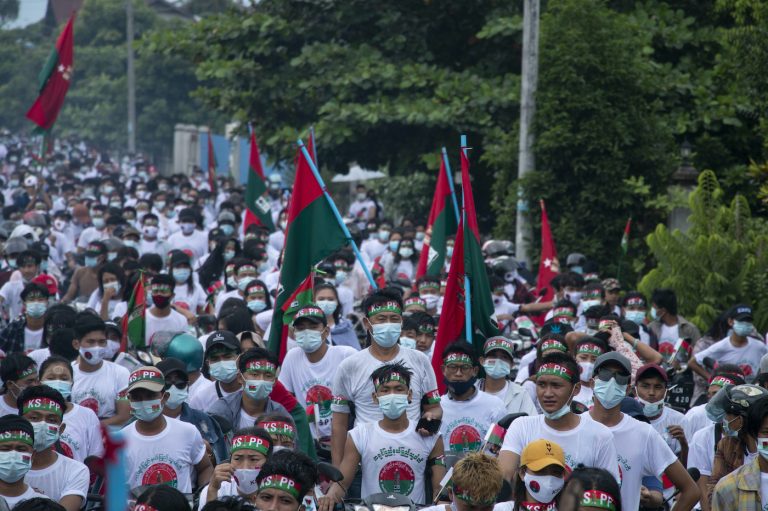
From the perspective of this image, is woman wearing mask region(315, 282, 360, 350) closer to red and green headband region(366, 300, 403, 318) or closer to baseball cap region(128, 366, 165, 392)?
red and green headband region(366, 300, 403, 318)

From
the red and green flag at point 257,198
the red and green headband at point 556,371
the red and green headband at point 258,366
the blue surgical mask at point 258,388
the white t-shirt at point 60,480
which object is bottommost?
the white t-shirt at point 60,480

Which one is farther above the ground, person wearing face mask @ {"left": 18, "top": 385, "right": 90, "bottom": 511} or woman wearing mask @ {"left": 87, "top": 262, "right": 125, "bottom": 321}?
woman wearing mask @ {"left": 87, "top": 262, "right": 125, "bottom": 321}

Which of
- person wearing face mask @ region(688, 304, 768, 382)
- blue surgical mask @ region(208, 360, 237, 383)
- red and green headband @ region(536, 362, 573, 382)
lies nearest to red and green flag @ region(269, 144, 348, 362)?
blue surgical mask @ region(208, 360, 237, 383)

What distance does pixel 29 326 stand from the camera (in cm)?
1259

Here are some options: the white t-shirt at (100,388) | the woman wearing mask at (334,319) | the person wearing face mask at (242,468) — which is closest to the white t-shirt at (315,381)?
the white t-shirt at (100,388)

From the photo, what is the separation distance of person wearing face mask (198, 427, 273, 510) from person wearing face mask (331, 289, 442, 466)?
117cm

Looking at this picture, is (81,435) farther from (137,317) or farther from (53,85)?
(53,85)

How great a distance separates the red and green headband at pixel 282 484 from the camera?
6.45 metres

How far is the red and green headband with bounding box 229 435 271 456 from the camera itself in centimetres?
741

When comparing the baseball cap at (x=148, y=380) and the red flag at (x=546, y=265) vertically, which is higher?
the red flag at (x=546, y=265)

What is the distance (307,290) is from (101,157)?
4843 cm

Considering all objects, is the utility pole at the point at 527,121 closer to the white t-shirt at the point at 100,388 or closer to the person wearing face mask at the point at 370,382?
the white t-shirt at the point at 100,388

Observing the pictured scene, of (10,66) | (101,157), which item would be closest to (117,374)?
(101,157)

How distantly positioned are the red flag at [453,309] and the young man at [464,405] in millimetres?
989
